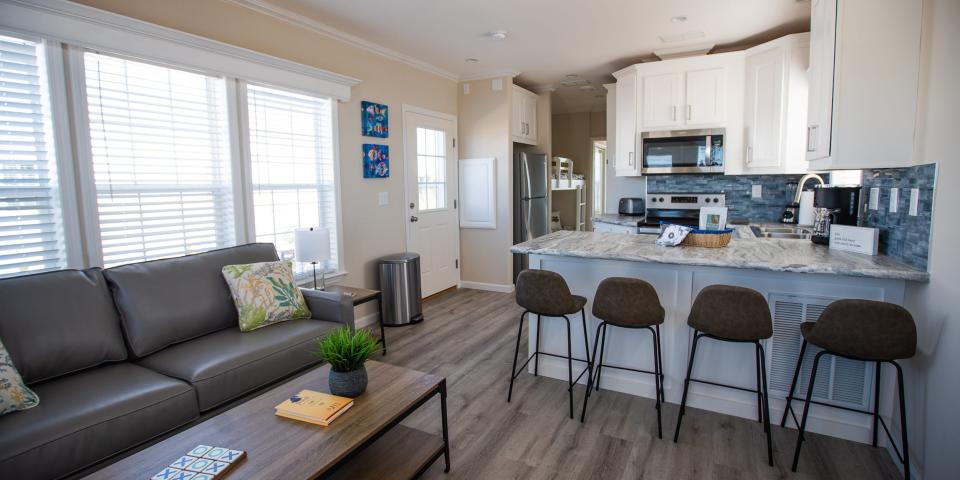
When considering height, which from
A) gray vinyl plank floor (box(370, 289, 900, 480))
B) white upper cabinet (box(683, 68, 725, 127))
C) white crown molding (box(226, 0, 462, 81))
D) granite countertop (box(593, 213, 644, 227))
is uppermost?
white crown molding (box(226, 0, 462, 81))

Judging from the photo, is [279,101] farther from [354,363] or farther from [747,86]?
[747,86]

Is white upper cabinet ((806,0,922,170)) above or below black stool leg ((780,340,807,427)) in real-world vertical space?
above

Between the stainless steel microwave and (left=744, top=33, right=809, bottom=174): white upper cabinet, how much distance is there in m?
0.26

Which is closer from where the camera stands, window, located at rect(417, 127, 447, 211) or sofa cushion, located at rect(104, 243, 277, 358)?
sofa cushion, located at rect(104, 243, 277, 358)

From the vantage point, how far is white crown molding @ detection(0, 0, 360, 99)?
2.22 m

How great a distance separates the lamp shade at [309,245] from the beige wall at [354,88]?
0.68 metres

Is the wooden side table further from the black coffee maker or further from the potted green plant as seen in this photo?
the black coffee maker

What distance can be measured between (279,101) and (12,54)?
4.85 feet


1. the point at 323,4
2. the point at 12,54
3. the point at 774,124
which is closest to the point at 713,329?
the point at 774,124

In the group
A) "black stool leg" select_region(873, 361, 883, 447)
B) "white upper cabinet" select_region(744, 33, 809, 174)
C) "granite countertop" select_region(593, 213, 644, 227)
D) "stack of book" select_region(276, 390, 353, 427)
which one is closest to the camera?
"stack of book" select_region(276, 390, 353, 427)

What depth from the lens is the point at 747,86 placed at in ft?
14.3

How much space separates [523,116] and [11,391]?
5.05m

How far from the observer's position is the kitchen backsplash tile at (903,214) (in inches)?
79.4

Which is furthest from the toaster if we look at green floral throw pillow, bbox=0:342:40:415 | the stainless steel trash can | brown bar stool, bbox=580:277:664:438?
green floral throw pillow, bbox=0:342:40:415
